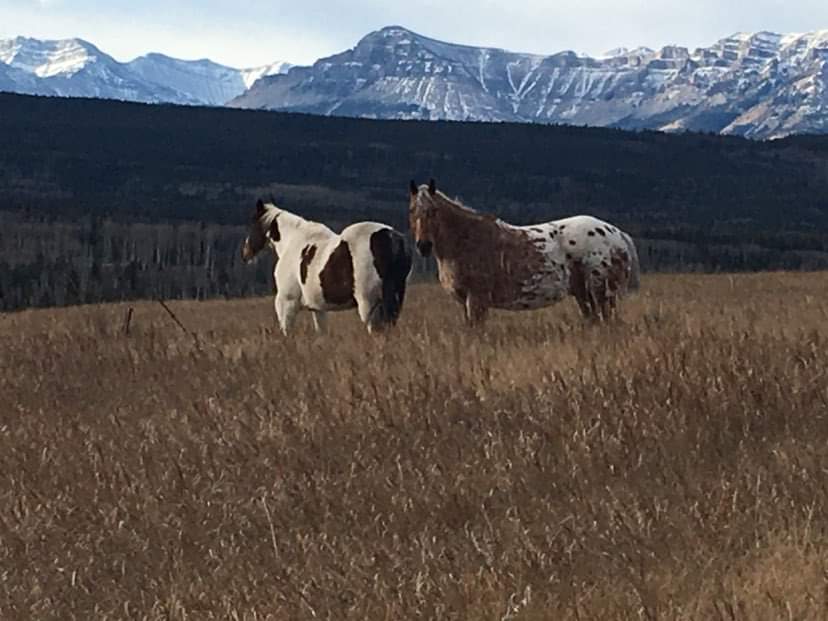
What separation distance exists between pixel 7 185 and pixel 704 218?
349ft

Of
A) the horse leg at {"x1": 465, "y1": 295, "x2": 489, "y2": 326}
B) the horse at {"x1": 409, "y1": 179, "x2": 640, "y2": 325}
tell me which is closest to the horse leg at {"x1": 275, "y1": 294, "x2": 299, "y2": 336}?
the horse at {"x1": 409, "y1": 179, "x2": 640, "y2": 325}

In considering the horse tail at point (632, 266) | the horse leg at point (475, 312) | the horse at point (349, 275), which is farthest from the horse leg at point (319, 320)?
the horse tail at point (632, 266)

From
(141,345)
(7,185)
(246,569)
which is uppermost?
(246,569)

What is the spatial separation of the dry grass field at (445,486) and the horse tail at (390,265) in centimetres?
387

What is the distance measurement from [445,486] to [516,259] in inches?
253

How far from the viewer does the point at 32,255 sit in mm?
121812

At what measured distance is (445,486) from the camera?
17.5 feet

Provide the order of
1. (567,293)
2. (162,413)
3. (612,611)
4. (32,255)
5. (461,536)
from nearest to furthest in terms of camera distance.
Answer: (612,611) → (461,536) → (162,413) → (567,293) → (32,255)

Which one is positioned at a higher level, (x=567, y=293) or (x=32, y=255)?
(x=567, y=293)

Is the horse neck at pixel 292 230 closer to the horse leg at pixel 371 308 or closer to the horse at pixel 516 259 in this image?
the horse leg at pixel 371 308

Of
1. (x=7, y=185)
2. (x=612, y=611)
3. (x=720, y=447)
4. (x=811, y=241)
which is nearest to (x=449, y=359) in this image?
(x=720, y=447)

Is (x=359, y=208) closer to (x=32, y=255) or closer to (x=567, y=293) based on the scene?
(x=32, y=255)

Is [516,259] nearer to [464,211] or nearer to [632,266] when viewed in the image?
[464,211]

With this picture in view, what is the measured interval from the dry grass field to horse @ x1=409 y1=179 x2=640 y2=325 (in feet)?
9.42
